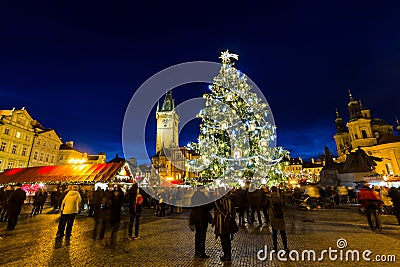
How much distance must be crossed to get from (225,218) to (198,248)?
4.46 ft

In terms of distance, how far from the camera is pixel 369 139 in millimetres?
59469

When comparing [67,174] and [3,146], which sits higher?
[3,146]

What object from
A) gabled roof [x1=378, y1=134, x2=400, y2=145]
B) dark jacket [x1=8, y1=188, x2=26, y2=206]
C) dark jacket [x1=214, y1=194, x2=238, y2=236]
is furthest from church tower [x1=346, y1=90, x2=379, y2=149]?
dark jacket [x1=8, y1=188, x2=26, y2=206]

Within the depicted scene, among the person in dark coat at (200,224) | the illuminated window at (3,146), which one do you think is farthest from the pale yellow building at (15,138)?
the person in dark coat at (200,224)

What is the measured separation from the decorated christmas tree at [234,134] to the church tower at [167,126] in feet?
209

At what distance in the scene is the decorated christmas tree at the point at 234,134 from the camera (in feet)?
56.1

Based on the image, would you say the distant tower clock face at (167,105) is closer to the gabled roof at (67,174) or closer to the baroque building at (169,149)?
the baroque building at (169,149)

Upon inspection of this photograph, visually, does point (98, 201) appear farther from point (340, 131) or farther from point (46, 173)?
point (340, 131)

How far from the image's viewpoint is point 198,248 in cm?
584

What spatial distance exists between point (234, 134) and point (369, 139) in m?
61.6

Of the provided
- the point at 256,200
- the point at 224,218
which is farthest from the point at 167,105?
the point at 224,218

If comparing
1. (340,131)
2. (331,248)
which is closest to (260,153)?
(331,248)

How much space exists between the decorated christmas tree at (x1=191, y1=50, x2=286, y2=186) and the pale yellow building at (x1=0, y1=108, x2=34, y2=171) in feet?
127

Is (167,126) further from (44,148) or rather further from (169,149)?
(44,148)
